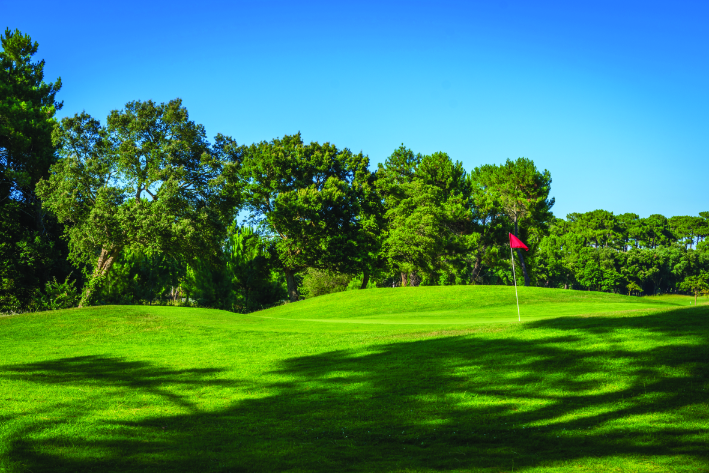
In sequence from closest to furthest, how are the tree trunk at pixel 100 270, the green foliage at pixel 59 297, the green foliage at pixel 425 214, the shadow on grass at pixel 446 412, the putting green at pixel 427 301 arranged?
the shadow on grass at pixel 446 412
the putting green at pixel 427 301
the green foliage at pixel 59 297
the tree trunk at pixel 100 270
the green foliage at pixel 425 214

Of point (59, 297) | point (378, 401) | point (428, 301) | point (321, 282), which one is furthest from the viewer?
point (321, 282)

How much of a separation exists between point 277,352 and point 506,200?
162 feet

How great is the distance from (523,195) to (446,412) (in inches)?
2163

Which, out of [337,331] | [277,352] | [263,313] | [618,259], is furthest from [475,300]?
[618,259]

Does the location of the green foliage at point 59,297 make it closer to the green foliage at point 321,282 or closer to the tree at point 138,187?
the tree at point 138,187

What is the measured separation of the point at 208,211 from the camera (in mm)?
33969

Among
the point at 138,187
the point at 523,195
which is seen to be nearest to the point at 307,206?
the point at 138,187

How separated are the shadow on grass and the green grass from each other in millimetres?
36

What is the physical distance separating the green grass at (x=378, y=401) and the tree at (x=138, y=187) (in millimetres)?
15795

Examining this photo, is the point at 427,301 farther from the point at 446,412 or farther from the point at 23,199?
the point at 23,199

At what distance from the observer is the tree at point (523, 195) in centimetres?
5795

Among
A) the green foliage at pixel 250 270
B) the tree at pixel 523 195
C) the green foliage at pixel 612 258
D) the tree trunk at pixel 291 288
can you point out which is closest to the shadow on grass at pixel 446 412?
the green foliage at pixel 250 270

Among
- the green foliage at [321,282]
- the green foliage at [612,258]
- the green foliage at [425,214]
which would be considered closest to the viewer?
the green foliage at [425,214]

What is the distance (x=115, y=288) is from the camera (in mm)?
36875
